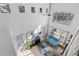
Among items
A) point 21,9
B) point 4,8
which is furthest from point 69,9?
point 4,8

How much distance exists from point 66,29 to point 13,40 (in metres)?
0.45

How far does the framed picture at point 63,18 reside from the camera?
2.73 feet

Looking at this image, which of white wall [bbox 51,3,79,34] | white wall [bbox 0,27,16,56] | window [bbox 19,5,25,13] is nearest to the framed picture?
white wall [bbox 51,3,79,34]

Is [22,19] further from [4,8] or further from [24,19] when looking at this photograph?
[4,8]

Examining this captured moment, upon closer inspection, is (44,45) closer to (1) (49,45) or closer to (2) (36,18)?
(1) (49,45)

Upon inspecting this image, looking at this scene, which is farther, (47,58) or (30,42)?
(30,42)

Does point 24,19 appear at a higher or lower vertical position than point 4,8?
lower

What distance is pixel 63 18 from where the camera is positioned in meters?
0.85

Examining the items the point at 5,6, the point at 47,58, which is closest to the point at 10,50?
the point at 5,6

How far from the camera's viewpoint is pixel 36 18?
873 millimetres

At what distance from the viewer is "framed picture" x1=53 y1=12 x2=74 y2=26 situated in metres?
0.83

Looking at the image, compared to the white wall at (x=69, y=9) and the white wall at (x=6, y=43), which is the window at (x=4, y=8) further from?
the white wall at (x=69, y=9)

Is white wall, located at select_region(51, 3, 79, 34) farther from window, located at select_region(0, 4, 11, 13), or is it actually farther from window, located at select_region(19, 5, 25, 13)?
window, located at select_region(0, 4, 11, 13)

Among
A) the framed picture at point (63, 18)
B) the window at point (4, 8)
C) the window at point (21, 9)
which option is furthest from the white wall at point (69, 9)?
the window at point (4, 8)
